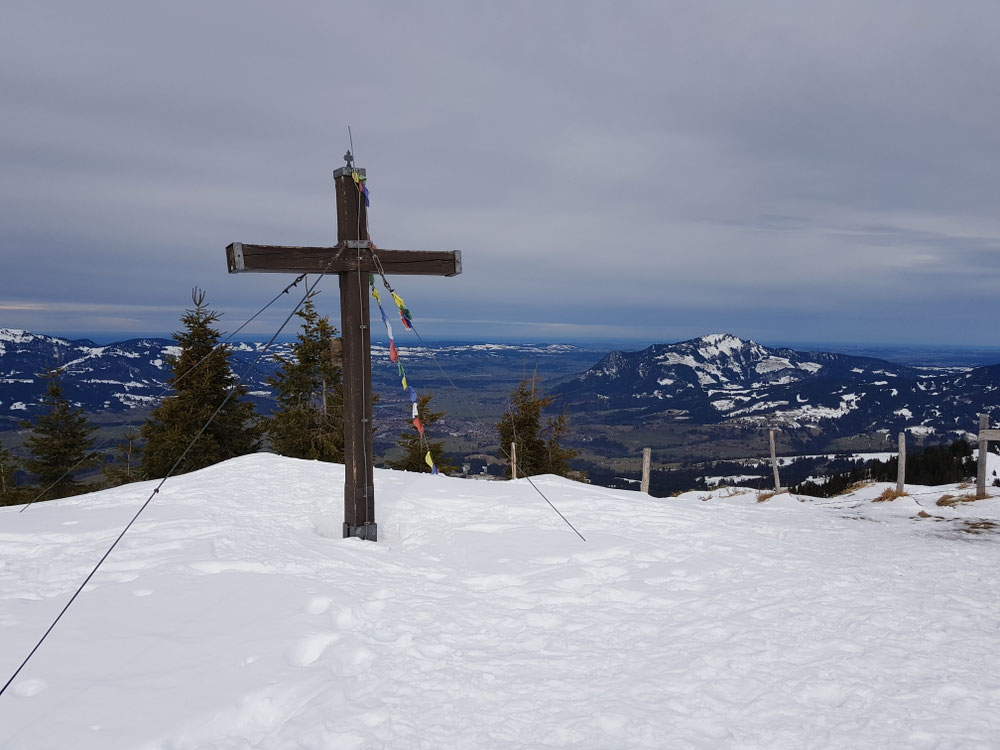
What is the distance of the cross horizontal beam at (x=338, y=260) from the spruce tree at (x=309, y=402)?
938 inches

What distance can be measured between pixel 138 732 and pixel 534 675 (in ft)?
9.58

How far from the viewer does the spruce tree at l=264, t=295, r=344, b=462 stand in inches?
1261

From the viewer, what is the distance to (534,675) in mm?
4805

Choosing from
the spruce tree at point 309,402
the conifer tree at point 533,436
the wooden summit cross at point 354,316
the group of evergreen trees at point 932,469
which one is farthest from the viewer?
the group of evergreen trees at point 932,469

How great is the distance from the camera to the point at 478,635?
5.54m

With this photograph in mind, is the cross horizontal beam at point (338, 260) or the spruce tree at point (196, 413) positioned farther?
the spruce tree at point (196, 413)

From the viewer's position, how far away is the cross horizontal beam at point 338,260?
8258 mm

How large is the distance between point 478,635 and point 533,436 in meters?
33.3

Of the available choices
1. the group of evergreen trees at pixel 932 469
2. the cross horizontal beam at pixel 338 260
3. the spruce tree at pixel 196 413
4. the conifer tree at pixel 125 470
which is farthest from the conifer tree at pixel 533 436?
the cross horizontal beam at pixel 338 260

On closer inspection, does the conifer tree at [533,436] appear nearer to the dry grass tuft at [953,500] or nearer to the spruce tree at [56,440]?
the dry grass tuft at [953,500]

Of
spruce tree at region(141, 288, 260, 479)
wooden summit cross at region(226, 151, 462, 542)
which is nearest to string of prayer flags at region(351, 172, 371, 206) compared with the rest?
wooden summit cross at region(226, 151, 462, 542)

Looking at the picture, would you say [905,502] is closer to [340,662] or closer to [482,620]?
[482,620]

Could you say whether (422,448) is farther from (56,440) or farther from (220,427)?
(56,440)

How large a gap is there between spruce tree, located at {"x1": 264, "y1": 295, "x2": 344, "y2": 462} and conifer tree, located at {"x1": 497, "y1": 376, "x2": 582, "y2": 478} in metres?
11.1
